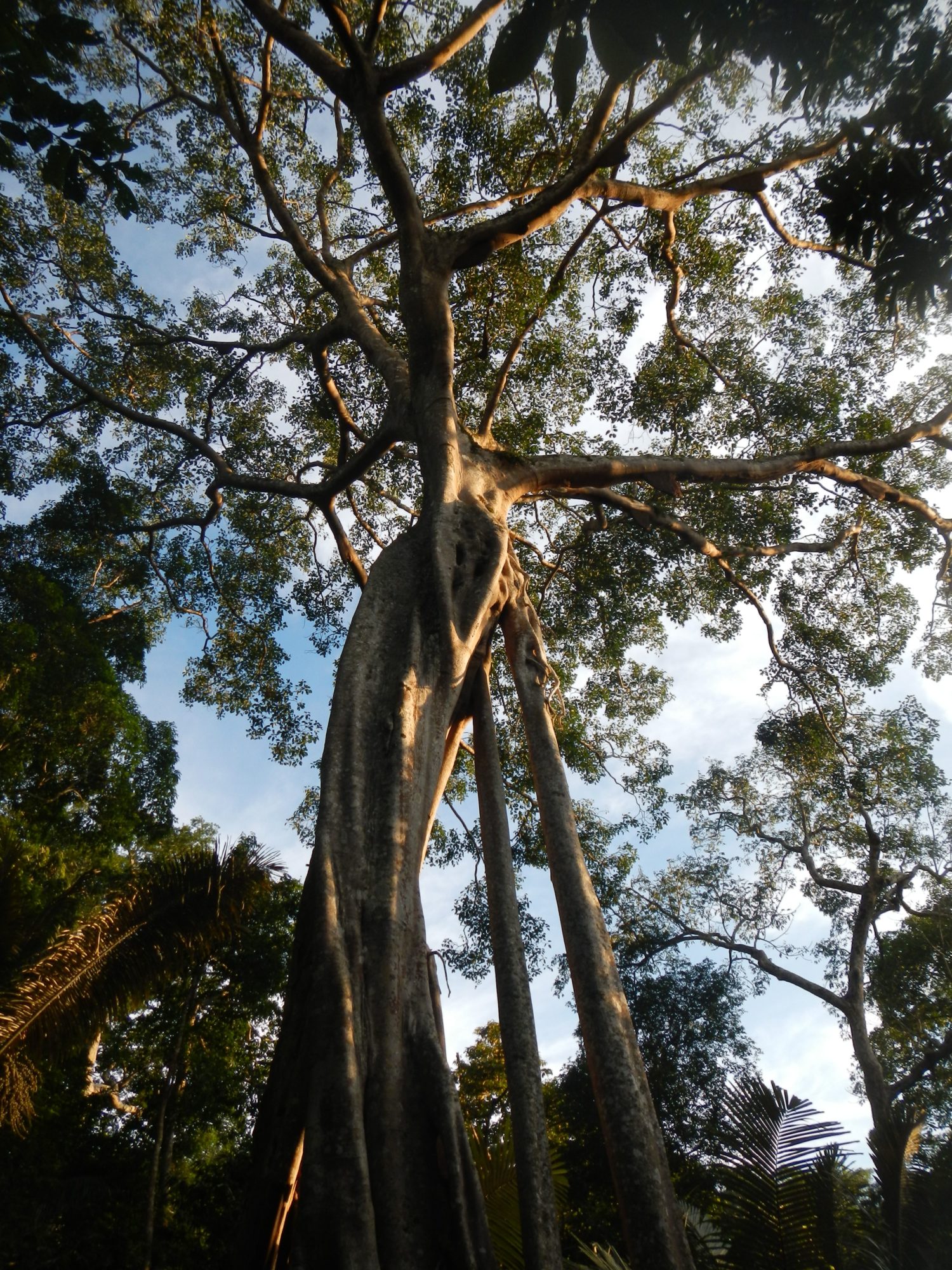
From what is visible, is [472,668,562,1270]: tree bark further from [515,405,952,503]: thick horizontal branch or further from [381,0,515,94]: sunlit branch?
[381,0,515,94]: sunlit branch

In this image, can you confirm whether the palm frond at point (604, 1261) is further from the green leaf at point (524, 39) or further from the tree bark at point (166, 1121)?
the tree bark at point (166, 1121)

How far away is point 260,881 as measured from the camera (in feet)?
18.6

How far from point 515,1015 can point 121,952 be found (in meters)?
3.00

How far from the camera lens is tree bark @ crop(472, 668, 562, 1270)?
2955mm

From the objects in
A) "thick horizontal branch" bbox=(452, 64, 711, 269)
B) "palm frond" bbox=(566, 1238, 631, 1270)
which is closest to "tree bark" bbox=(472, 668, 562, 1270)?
"palm frond" bbox=(566, 1238, 631, 1270)

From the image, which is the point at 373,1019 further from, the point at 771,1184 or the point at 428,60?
the point at 428,60

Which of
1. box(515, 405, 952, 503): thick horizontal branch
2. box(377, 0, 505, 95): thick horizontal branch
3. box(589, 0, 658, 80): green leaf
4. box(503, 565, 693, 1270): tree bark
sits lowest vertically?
box(503, 565, 693, 1270): tree bark

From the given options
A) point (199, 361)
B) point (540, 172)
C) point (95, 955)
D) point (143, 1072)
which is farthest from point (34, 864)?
point (540, 172)

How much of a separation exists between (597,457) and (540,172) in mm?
4301

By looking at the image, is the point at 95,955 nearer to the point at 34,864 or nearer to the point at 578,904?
the point at 578,904

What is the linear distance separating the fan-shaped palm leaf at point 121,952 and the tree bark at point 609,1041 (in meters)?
2.62

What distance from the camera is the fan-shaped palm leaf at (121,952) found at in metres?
4.71

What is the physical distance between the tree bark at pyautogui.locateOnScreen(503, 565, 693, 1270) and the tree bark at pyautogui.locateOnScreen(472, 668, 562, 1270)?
258 mm

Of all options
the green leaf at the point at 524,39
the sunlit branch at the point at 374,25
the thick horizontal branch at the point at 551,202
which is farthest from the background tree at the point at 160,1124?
the sunlit branch at the point at 374,25
